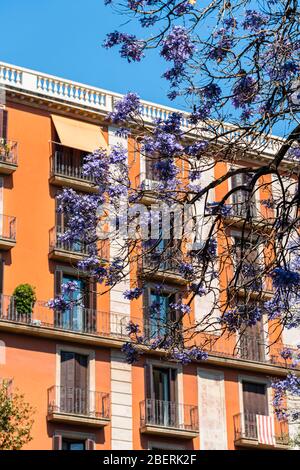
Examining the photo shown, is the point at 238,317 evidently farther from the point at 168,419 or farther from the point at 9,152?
the point at 9,152

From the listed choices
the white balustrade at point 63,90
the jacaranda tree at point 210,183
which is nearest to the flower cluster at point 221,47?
the jacaranda tree at point 210,183

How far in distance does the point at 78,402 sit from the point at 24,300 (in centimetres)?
397

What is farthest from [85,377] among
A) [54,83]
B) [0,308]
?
[54,83]

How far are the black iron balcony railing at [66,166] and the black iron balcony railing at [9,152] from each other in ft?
4.64

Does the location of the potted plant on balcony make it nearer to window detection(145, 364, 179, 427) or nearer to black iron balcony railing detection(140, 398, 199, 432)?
window detection(145, 364, 179, 427)

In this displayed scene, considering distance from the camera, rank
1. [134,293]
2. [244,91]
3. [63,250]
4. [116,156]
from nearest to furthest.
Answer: [244,91]
[134,293]
[116,156]
[63,250]

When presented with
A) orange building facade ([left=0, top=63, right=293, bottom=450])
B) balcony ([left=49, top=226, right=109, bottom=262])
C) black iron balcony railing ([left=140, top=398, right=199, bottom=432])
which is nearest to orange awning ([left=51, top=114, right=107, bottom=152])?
orange building facade ([left=0, top=63, right=293, bottom=450])

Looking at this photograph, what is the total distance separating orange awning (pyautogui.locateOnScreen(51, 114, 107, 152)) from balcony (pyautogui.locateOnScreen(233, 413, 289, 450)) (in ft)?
37.4

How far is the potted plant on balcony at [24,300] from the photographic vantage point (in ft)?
122

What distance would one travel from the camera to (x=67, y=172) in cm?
4003

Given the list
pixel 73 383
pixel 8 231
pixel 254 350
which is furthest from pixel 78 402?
pixel 254 350

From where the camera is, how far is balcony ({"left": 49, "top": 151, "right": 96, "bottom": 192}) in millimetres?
39531

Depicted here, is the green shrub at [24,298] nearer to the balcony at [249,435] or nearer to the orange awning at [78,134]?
the orange awning at [78,134]

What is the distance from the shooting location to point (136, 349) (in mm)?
15477
